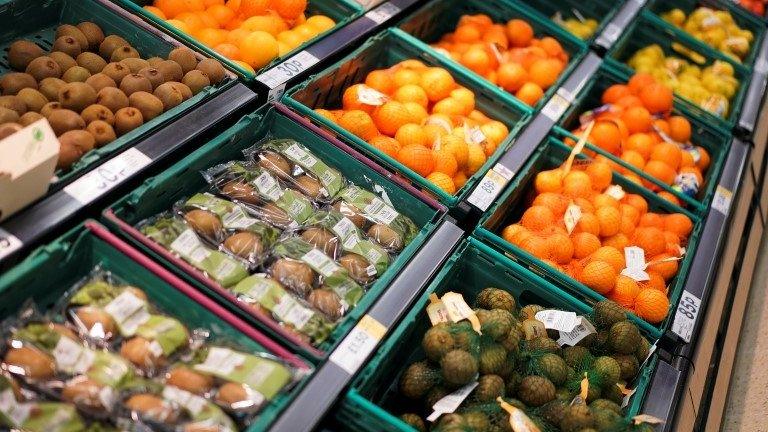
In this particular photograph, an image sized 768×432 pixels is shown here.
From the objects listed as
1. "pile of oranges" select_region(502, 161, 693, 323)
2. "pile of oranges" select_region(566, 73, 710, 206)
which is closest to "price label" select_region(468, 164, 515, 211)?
"pile of oranges" select_region(502, 161, 693, 323)

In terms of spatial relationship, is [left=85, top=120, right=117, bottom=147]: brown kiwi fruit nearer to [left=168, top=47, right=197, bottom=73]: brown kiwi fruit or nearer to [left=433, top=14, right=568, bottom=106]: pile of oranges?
[left=168, top=47, right=197, bottom=73]: brown kiwi fruit

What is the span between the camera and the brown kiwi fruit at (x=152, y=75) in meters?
2.55

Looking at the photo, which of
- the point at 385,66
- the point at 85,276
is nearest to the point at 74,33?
the point at 85,276

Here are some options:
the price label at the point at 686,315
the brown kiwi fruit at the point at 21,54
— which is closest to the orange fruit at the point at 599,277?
the price label at the point at 686,315

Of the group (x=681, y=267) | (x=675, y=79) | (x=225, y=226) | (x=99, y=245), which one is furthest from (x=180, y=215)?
(x=675, y=79)

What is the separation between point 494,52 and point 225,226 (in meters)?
2.17

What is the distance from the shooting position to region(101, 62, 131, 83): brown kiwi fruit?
2516 mm

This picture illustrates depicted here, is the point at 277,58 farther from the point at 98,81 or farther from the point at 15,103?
the point at 15,103

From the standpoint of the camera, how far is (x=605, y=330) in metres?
2.58

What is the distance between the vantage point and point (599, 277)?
2840mm

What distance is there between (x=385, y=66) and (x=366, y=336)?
185 centimetres

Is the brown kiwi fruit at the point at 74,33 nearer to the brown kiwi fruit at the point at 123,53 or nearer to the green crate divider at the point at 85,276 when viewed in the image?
the brown kiwi fruit at the point at 123,53

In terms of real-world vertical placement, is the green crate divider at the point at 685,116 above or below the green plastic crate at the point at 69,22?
above

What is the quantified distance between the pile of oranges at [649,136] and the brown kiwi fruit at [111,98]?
2038 millimetres
